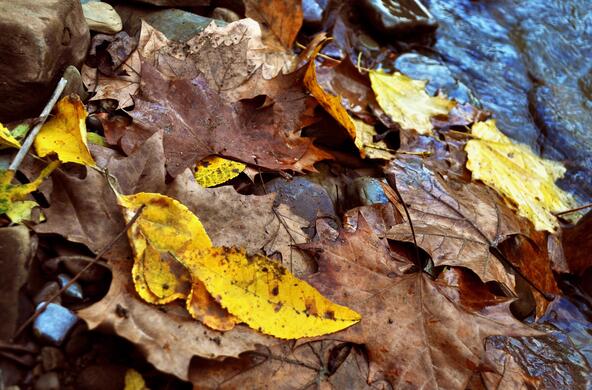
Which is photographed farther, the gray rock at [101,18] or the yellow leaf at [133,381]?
the gray rock at [101,18]

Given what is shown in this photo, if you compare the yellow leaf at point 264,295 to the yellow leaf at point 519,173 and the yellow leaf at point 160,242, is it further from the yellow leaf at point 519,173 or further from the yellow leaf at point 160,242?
the yellow leaf at point 519,173

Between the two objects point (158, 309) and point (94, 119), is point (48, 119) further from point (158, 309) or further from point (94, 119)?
point (158, 309)

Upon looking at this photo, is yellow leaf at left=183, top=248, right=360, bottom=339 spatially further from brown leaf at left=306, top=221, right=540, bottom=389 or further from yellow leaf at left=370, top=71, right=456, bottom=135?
yellow leaf at left=370, top=71, right=456, bottom=135

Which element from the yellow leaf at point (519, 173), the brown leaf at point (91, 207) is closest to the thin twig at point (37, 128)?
the brown leaf at point (91, 207)

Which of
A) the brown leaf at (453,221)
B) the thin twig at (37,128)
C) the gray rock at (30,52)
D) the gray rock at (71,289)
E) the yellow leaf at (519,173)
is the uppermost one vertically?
the gray rock at (30,52)

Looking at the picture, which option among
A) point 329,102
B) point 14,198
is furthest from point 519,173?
point 14,198

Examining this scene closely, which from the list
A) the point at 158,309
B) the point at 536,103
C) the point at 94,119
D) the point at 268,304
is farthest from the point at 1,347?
the point at 536,103

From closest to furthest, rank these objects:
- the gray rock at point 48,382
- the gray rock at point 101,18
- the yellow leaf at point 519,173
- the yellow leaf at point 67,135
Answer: the gray rock at point 48,382
the yellow leaf at point 67,135
the gray rock at point 101,18
the yellow leaf at point 519,173
